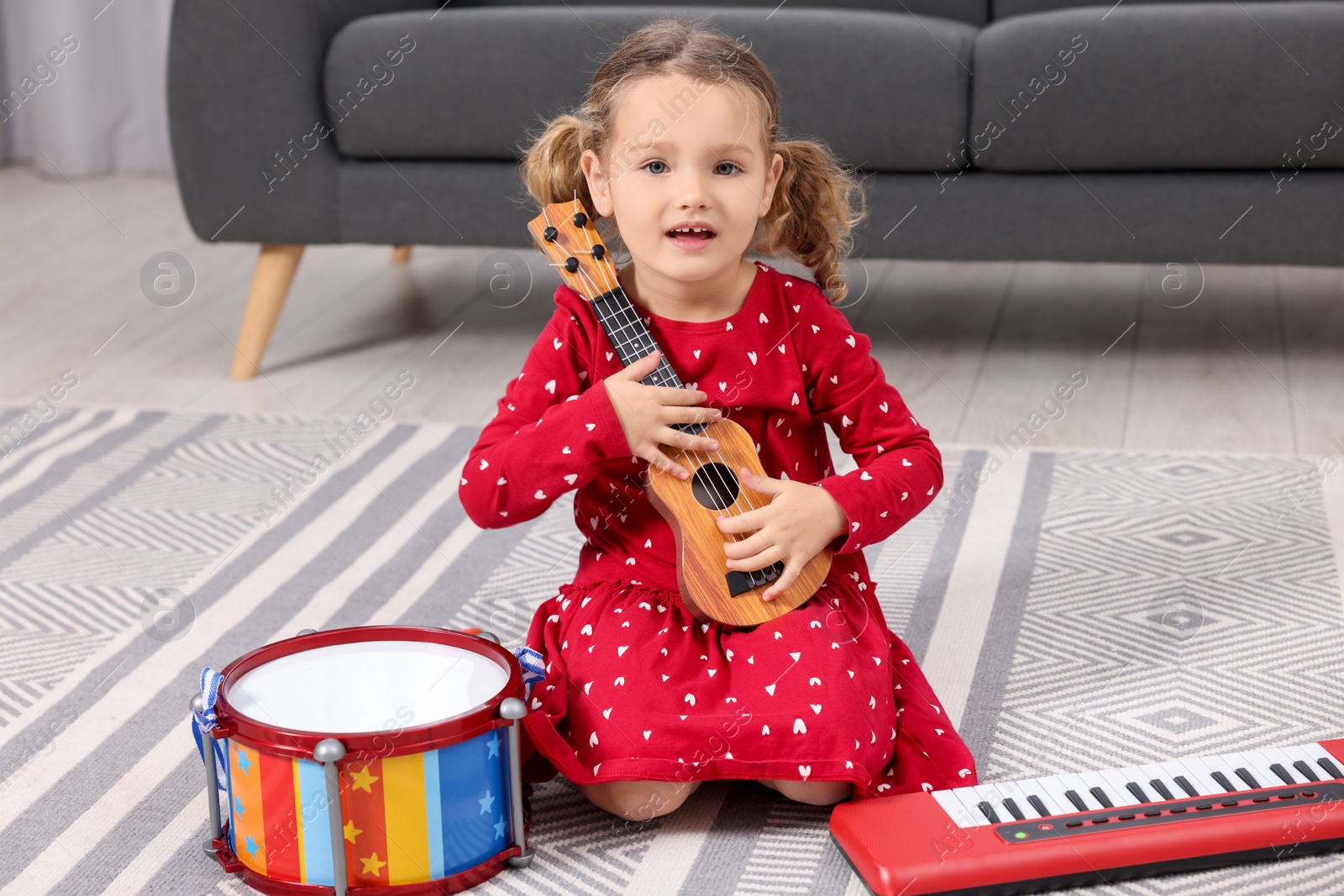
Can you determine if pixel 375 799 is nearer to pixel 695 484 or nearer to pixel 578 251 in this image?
pixel 695 484

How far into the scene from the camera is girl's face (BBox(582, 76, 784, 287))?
971 mm

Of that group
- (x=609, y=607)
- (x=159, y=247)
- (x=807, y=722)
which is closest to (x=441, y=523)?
(x=609, y=607)

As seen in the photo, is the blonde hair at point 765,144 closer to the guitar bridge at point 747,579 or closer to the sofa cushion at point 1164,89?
the guitar bridge at point 747,579

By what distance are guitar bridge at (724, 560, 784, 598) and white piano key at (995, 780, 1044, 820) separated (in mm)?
210

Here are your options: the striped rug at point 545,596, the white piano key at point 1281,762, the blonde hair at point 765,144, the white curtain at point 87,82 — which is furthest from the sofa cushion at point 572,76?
the white curtain at point 87,82

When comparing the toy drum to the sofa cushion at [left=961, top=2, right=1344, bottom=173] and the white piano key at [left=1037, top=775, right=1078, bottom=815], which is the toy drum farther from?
the sofa cushion at [left=961, top=2, right=1344, bottom=173]

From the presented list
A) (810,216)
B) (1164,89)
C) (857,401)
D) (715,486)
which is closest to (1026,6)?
(1164,89)

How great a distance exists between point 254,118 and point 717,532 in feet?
3.93

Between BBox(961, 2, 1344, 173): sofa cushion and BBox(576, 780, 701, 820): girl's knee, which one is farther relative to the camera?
BBox(961, 2, 1344, 173): sofa cushion

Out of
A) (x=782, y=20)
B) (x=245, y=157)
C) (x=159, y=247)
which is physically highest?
(x=782, y=20)

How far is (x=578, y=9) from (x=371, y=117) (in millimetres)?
318

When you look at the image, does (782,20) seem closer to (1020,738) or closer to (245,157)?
(245,157)

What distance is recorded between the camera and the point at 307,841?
0.86m

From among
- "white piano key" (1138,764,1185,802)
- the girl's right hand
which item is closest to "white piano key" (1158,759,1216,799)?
"white piano key" (1138,764,1185,802)
